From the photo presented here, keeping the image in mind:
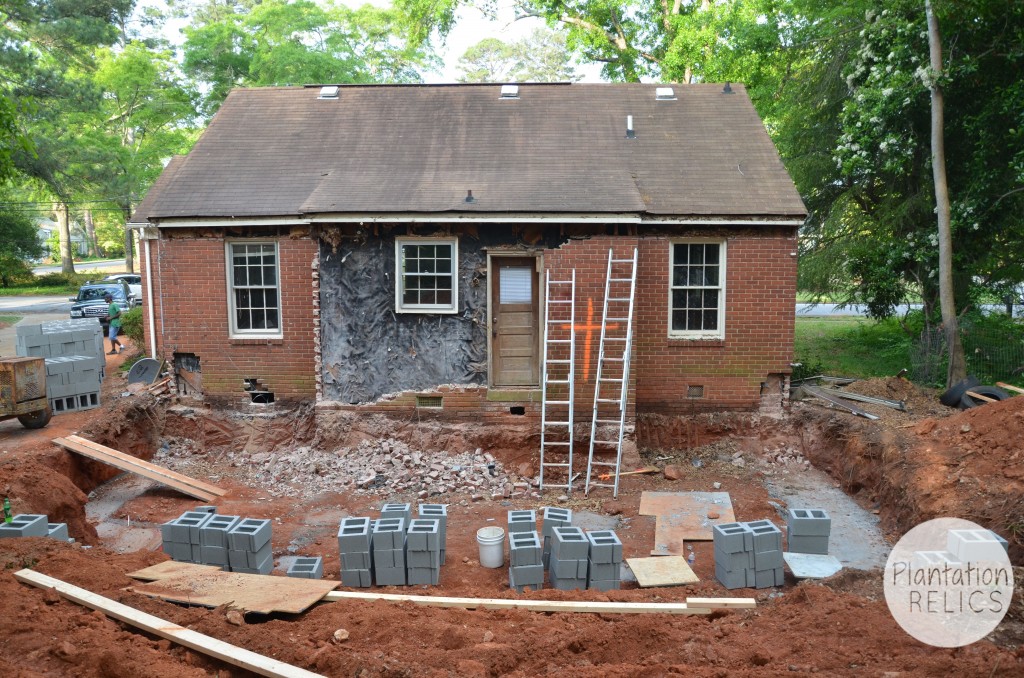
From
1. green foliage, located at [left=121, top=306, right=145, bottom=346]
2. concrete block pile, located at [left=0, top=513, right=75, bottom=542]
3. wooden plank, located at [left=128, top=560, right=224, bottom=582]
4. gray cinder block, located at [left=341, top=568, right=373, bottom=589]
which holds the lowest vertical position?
gray cinder block, located at [left=341, top=568, right=373, bottom=589]

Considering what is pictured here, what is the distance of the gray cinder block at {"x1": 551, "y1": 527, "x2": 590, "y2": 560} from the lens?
305 inches

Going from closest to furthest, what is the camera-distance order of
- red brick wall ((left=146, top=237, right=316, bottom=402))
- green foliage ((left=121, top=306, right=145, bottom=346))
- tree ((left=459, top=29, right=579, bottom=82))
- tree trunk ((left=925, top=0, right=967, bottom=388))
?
1. red brick wall ((left=146, top=237, right=316, bottom=402))
2. tree trunk ((left=925, top=0, right=967, bottom=388))
3. green foliage ((left=121, top=306, right=145, bottom=346))
4. tree ((left=459, top=29, right=579, bottom=82))

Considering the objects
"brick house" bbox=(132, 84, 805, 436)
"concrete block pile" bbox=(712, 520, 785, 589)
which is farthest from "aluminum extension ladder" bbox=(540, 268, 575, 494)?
"concrete block pile" bbox=(712, 520, 785, 589)

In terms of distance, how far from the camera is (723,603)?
6.92 m

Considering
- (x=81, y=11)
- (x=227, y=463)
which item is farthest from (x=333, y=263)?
(x=81, y=11)

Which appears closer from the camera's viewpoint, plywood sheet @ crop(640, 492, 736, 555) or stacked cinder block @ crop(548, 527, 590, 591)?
stacked cinder block @ crop(548, 527, 590, 591)

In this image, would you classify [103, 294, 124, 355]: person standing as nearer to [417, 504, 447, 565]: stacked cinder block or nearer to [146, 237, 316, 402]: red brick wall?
[146, 237, 316, 402]: red brick wall

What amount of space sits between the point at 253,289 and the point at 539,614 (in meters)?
9.28

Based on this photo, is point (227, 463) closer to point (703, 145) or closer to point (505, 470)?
point (505, 470)

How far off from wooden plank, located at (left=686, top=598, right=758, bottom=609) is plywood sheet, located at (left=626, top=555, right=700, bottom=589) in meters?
0.90

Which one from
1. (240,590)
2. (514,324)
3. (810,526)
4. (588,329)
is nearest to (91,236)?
(514,324)

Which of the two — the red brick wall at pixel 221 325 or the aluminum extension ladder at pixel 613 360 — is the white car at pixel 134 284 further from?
Answer: the aluminum extension ladder at pixel 613 360

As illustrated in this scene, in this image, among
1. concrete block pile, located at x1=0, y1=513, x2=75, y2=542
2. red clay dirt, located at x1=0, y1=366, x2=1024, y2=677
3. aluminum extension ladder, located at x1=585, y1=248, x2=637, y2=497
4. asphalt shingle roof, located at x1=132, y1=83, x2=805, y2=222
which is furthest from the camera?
asphalt shingle roof, located at x1=132, y1=83, x2=805, y2=222

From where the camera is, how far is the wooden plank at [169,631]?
545 cm
